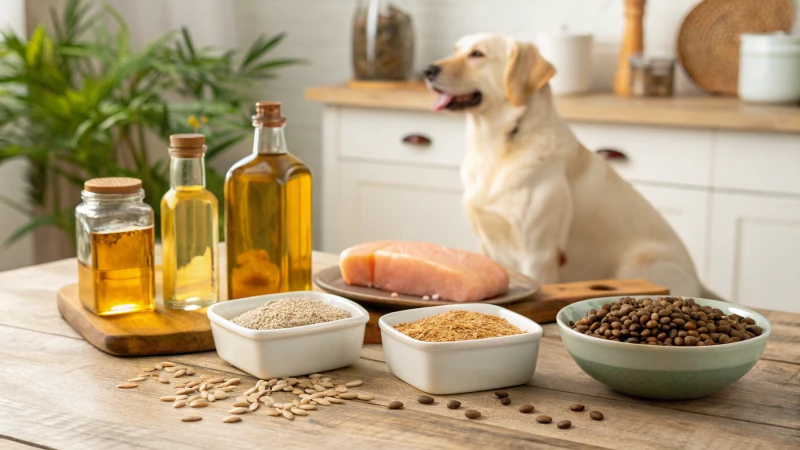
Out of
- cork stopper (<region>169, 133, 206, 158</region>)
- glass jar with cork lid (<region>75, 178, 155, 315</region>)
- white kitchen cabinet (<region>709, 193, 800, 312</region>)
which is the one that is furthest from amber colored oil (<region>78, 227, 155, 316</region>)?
white kitchen cabinet (<region>709, 193, 800, 312</region>)

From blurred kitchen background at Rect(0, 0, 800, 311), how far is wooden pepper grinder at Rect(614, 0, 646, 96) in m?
0.08

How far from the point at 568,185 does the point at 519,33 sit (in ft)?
5.11

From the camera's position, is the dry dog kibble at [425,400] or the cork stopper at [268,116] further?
the cork stopper at [268,116]

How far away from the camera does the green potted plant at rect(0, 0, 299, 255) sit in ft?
9.74

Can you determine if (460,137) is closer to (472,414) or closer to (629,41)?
(629,41)

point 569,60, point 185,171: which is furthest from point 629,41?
point 185,171

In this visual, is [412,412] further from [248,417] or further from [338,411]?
[248,417]

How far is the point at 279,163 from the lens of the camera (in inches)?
58.9

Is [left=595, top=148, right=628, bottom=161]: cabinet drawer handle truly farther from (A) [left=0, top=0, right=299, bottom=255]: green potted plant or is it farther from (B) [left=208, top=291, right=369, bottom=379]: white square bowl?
(B) [left=208, top=291, right=369, bottom=379]: white square bowl

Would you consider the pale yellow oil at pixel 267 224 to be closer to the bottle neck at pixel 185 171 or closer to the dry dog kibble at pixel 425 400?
the bottle neck at pixel 185 171

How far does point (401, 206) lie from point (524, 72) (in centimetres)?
128

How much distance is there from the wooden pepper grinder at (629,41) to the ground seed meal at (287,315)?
7.40 ft

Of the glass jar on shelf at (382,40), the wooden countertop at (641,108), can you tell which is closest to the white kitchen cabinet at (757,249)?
the wooden countertop at (641,108)

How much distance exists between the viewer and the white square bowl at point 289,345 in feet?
4.11
